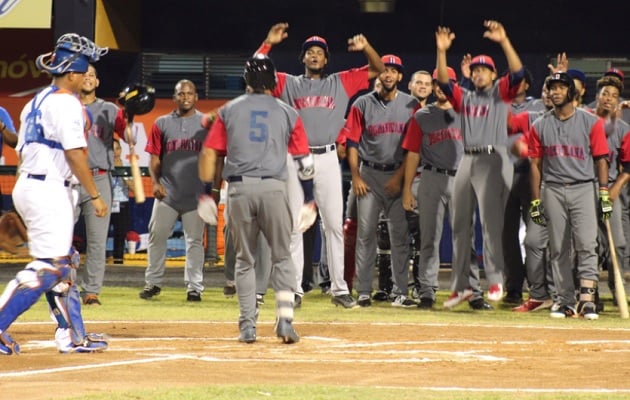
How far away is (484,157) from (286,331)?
130 inches

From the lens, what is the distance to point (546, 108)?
12672 millimetres

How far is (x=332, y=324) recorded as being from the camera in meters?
10.5

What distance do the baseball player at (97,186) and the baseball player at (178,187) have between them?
697mm

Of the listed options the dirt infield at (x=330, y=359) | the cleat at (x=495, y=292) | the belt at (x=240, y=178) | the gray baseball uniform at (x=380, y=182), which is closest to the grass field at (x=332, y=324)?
the dirt infield at (x=330, y=359)

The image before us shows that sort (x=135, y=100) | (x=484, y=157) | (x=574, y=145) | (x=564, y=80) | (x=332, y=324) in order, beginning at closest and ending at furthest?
(x=332, y=324) → (x=564, y=80) → (x=574, y=145) → (x=484, y=157) → (x=135, y=100)

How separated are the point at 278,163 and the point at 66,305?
178cm

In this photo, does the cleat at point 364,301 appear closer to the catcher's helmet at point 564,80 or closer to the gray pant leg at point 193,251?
the gray pant leg at point 193,251

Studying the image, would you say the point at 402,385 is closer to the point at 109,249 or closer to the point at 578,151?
the point at 578,151

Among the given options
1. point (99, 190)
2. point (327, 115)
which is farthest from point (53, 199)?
point (99, 190)

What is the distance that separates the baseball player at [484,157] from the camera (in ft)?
38.0

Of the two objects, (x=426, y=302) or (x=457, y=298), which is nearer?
(x=457, y=298)

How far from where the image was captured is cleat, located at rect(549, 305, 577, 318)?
11439 millimetres

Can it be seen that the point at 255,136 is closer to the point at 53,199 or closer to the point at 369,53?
the point at 53,199

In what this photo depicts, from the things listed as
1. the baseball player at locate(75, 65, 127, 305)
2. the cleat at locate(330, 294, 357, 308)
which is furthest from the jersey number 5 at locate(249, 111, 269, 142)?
the baseball player at locate(75, 65, 127, 305)
